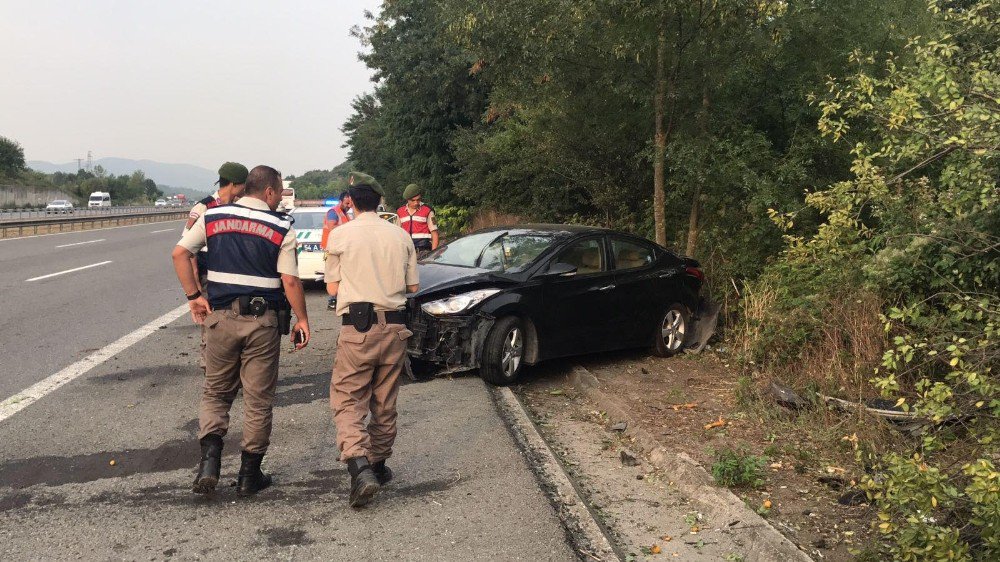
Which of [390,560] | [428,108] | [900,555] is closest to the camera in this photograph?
[900,555]

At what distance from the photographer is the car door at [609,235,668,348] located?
29.7 feet

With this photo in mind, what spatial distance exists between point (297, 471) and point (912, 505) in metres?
3.53

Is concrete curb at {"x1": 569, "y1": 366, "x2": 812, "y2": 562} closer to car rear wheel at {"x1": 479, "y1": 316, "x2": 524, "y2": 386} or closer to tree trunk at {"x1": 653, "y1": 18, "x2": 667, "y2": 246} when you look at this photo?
car rear wheel at {"x1": 479, "y1": 316, "x2": 524, "y2": 386}

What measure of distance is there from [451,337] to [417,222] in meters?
3.78

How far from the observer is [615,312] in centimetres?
896

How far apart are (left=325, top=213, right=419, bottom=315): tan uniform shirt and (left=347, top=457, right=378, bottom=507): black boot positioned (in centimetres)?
91

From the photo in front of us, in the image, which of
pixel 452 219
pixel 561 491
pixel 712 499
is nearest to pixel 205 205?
pixel 561 491

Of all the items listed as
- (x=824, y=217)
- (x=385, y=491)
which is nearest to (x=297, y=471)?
(x=385, y=491)

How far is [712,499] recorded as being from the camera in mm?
5055

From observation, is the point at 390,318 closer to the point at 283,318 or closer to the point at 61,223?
the point at 283,318

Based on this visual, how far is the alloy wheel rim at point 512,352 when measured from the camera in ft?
26.2

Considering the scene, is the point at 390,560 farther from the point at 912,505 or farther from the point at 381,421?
the point at 912,505

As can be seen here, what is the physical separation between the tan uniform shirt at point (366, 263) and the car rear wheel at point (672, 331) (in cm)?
508

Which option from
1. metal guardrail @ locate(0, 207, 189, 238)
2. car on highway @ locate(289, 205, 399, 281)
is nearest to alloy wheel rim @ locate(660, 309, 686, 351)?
car on highway @ locate(289, 205, 399, 281)
